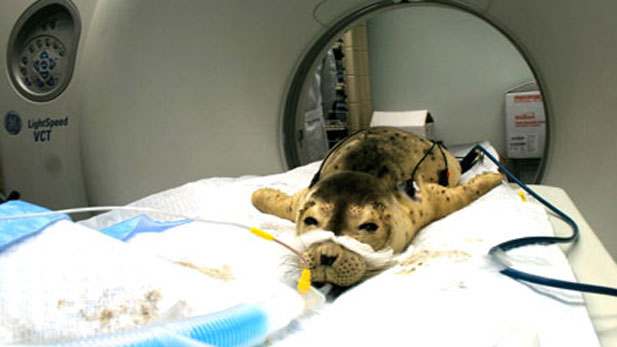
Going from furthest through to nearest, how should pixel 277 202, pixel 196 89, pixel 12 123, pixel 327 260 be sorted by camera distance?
pixel 12 123, pixel 196 89, pixel 277 202, pixel 327 260

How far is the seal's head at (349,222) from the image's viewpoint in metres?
0.77

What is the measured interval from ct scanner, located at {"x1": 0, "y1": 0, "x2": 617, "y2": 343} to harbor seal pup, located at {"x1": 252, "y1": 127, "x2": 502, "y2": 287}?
33 cm

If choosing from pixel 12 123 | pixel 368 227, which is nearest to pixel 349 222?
pixel 368 227

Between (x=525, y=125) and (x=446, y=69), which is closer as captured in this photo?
(x=525, y=125)

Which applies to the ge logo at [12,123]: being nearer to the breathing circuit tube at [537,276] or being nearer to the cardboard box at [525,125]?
the breathing circuit tube at [537,276]

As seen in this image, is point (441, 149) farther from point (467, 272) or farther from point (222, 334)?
point (222, 334)

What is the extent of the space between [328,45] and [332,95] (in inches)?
42.9

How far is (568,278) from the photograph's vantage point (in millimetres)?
717

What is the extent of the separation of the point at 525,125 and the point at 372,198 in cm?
173

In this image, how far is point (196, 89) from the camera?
1.57 meters

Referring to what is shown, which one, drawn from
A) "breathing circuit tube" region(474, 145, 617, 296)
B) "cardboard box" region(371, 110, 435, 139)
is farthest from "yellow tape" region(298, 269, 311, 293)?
"cardboard box" region(371, 110, 435, 139)

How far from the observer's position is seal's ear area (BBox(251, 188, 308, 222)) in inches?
46.1

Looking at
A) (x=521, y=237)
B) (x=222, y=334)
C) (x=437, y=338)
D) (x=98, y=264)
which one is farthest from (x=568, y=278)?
(x=98, y=264)

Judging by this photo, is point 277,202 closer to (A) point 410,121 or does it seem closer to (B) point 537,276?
(B) point 537,276
